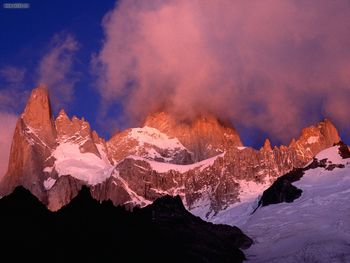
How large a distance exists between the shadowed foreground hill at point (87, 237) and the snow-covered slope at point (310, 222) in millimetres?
9114

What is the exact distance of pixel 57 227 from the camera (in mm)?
58375

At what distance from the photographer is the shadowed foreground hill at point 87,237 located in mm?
52750

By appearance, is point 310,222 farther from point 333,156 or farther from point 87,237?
point 87,237

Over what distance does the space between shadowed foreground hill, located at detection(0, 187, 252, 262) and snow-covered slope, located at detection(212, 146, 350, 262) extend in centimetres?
911

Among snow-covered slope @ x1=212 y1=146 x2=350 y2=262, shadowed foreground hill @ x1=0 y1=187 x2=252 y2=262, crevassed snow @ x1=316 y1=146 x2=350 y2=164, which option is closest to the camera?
shadowed foreground hill @ x1=0 y1=187 x2=252 y2=262

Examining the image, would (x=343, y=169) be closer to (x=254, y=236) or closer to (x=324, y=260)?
(x=254, y=236)

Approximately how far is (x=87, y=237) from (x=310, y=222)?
6257 centimetres

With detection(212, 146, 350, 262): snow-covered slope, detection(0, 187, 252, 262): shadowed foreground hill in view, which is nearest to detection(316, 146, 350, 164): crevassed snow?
detection(212, 146, 350, 262): snow-covered slope

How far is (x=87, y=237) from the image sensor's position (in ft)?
196

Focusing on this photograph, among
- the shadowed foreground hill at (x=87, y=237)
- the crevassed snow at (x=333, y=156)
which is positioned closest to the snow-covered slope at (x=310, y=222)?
the crevassed snow at (x=333, y=156)

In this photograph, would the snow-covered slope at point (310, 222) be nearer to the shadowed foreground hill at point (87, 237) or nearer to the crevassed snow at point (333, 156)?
the crevassed snow at point (333, 156)

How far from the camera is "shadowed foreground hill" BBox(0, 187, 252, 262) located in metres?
52.8

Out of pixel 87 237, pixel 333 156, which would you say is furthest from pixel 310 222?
pixel 87 237

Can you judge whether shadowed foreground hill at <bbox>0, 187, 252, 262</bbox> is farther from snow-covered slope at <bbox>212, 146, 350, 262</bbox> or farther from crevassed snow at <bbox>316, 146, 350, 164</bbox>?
crevassed snow at <bbox>316, 146, 350, 164</bbox>
